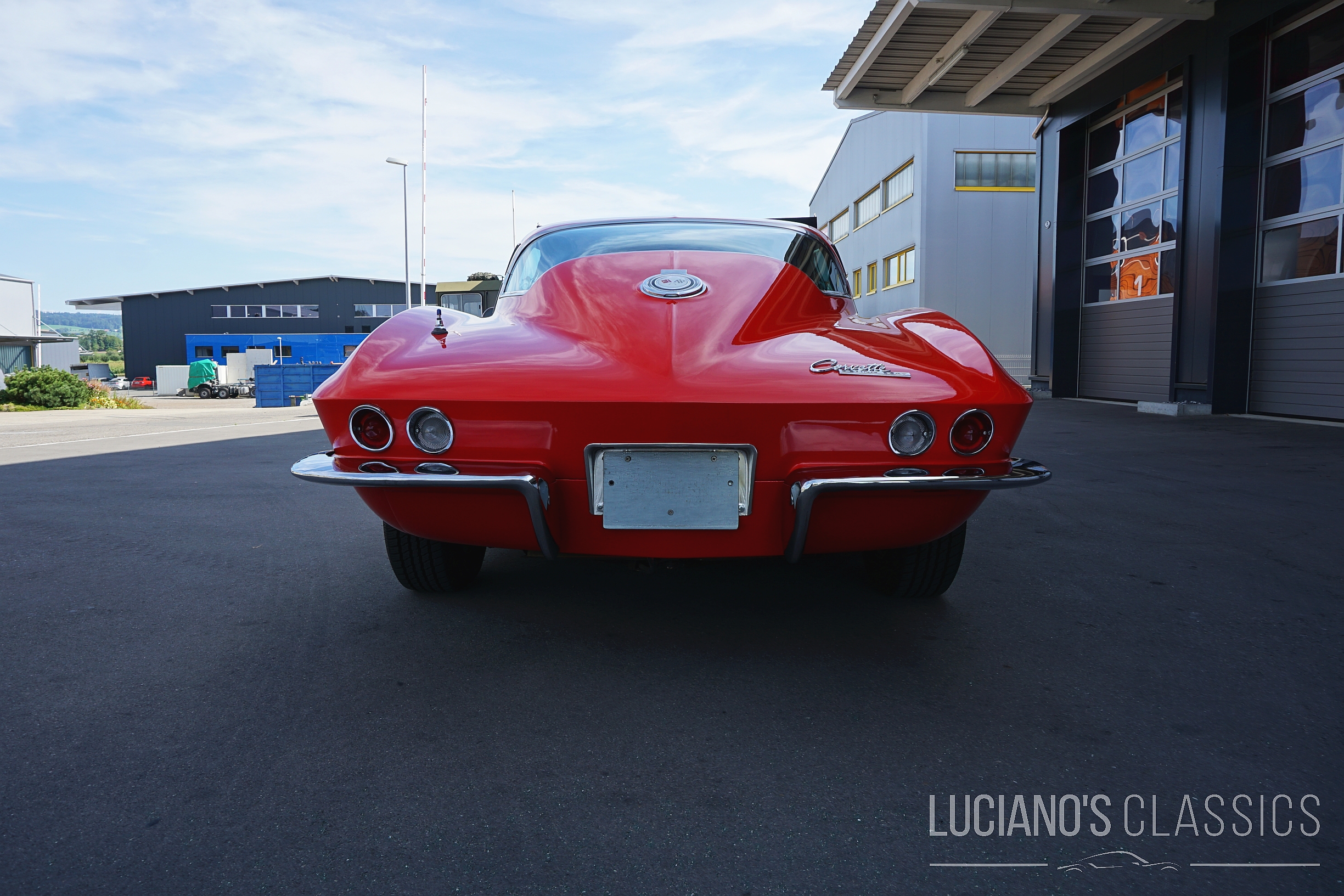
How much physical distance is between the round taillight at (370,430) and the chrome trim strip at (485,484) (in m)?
0.08

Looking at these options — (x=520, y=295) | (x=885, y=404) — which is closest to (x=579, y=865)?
(x=885, y=404)

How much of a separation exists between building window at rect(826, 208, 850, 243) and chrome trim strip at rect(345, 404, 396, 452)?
24.9m

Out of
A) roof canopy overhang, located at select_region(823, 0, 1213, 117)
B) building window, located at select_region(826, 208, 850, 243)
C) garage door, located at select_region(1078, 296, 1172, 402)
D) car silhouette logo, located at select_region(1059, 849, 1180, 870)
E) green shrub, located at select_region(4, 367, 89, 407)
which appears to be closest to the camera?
car silhouette logo, located at select_region(1059, 849, 1180, 870)

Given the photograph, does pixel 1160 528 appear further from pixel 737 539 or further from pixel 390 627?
pixel 390 627

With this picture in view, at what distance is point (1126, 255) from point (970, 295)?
6025 mm

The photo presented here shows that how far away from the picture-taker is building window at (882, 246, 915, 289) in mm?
19641

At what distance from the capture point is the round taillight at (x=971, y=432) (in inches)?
82.8

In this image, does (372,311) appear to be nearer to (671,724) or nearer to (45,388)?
(45,388)

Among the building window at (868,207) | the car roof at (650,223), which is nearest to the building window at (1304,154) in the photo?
the car roof at (650,223)

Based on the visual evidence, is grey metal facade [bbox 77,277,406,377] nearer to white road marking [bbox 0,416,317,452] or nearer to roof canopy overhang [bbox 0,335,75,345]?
roof canopy overhang [bbox 0,335,75,345]

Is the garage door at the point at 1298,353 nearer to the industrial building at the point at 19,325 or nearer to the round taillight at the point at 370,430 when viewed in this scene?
the round taillight at the point at 370,430

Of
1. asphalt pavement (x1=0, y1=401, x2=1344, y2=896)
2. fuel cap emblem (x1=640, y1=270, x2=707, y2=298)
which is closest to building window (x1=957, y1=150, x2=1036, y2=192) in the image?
asphalt pavement (x1=0, y1=401, x2=1344, y2=896)

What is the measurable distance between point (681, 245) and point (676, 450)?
1.27 metres

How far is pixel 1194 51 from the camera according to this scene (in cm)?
1014
